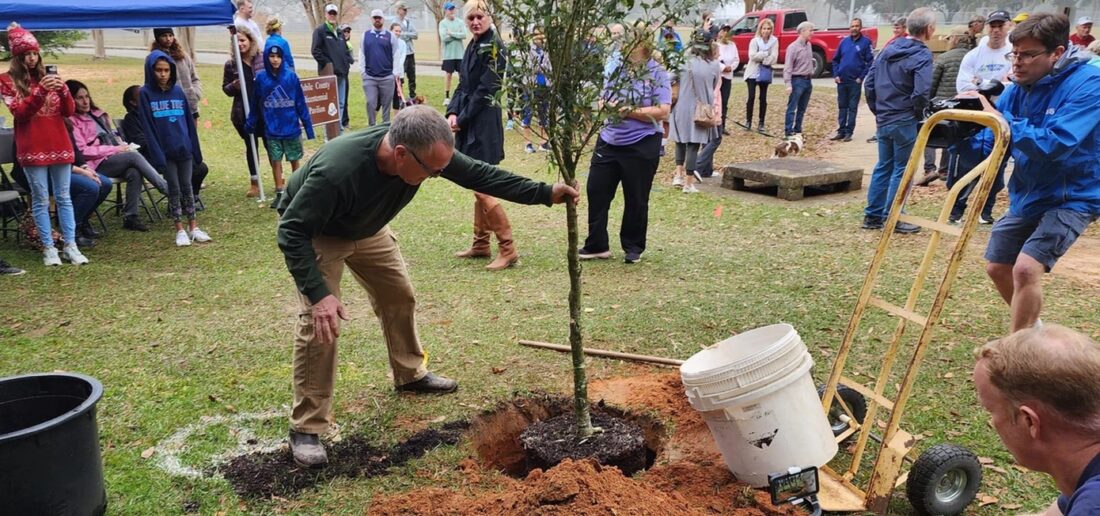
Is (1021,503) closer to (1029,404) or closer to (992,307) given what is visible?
(1029,404)

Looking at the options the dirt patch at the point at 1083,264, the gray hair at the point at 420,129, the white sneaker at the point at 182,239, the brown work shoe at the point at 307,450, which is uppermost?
the gray hair at the point at 420,129

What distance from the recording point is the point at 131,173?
338 inches

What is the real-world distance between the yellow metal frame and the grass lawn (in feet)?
0.90

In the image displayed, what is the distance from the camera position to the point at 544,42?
10.9 feet

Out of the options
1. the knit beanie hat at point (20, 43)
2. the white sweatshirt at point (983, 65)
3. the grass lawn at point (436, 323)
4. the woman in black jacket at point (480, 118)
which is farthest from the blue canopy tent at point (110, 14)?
the white sweatshirt at point (983, 65)

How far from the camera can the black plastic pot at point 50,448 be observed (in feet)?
9.73

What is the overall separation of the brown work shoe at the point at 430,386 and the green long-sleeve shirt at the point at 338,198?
1072 millimetres

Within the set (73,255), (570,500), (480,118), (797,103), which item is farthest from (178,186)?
(797,103)

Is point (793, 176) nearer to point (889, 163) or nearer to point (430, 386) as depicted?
point (889, 163)

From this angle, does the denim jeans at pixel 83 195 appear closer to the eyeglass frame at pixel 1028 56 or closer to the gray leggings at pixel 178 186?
the gray leggings at pixel 178 186

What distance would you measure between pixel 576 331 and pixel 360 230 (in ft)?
3.87

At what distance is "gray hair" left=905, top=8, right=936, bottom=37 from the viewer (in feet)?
25.0

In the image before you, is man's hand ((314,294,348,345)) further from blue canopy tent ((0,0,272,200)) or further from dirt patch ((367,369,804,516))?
blue canopy tent ((0,0,272,200))

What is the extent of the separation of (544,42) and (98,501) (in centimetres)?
278
